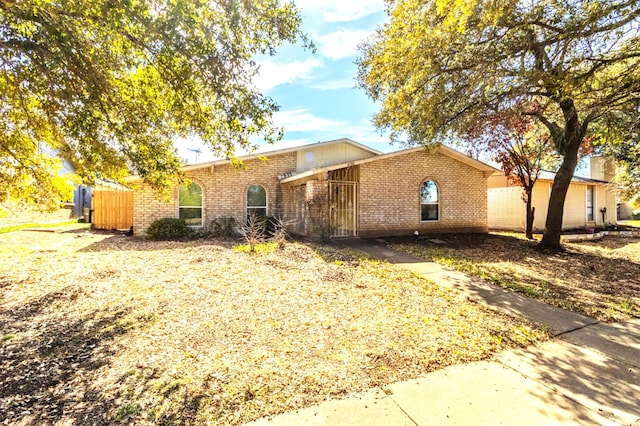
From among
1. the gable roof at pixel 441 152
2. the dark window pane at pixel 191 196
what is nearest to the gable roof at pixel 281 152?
the dark window pane at pixel 191 196

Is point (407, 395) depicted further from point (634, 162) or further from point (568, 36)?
point (634, 162)

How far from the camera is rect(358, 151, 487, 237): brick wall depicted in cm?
1276

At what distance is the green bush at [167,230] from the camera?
1248 cm

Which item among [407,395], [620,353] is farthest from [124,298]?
[620,353]

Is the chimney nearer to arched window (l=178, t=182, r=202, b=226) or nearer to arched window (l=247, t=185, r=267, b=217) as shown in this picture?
arched window (l=247, t=185, r=267, b=217)

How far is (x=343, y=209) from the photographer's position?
13.0 metres

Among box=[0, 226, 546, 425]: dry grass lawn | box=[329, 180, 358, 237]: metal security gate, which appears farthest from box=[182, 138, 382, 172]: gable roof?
box=[0, 226, 546, 425]: dry grass lawn

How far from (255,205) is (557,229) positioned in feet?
39.2

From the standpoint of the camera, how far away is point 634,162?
19766 millimetres

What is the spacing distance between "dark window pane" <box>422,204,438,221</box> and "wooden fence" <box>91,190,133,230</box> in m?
14.9

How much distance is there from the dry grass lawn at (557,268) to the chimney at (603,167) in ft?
45.6

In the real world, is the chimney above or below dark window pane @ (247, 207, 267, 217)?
above

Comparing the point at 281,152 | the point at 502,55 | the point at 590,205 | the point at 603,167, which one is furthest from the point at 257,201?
the point at 603,167

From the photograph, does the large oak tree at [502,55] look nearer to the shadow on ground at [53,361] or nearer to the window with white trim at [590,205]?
the shadow on ground at [53,361]
